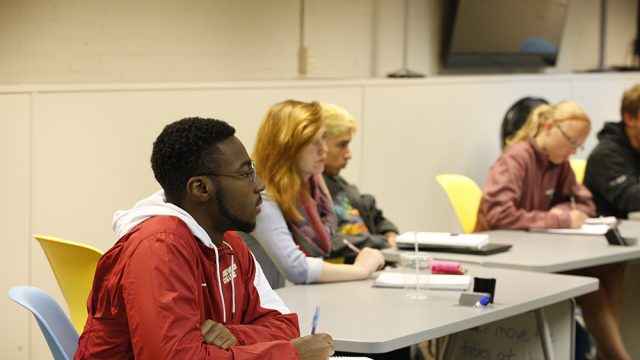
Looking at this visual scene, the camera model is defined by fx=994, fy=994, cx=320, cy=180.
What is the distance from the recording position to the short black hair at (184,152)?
87.2 inches

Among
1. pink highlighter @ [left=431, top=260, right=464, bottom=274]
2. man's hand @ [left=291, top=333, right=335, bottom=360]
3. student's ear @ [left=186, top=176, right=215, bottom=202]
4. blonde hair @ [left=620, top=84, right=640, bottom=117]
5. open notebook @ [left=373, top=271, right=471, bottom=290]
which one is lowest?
open notebook @ [left=373, top=271, right=471, bottom=290]

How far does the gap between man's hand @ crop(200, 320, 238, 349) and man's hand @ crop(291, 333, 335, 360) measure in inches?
6.3

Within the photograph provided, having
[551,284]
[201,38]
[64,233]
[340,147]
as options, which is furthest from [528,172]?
[64,233]

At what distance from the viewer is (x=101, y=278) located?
7.02ft

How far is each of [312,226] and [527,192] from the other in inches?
64.4

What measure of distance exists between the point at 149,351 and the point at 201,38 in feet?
12.2

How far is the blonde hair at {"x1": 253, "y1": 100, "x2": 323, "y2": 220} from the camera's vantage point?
3.68 m

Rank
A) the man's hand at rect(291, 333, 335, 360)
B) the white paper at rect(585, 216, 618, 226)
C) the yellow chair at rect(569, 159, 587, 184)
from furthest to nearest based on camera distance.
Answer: the yellow chair at rect(569, 159, 587, 184)
the white paper at rect(585, 216, 618, 226)
the man's hand at rect(291, 333, 335, 360)

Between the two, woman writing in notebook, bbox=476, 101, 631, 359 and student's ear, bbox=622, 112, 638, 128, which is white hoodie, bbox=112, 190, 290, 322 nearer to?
woman writing in notebook, bbox=476, 101, 631, 359

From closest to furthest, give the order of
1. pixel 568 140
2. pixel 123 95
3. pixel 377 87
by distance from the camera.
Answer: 1. pixel 123 95
2. pixel 568 140
3. pixel 377 87

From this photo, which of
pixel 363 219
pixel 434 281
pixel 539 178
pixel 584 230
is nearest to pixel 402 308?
pixel 434 281

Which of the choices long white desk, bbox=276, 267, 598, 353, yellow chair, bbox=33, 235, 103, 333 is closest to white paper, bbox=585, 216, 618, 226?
long white desk, bbox=276, 267, 598, 353

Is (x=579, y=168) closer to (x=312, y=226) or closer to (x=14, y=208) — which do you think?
(x=312, y=226)

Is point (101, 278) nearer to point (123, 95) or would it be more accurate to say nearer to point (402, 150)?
point (123, 95)
